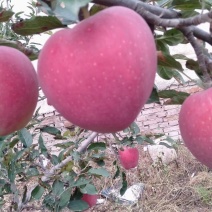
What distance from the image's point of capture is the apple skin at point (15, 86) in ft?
1.80

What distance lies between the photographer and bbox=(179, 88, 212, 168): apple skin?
534 millimetres

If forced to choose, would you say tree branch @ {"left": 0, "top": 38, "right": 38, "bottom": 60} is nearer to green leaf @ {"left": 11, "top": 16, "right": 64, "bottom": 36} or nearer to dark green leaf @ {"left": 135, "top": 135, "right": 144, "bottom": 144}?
green leaf @ {"left": 11, "top": 16, "right": 64, "bottom": 36}

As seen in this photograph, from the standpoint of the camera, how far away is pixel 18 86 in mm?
552

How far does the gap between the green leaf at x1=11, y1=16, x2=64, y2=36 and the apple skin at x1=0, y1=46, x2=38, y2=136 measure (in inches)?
1.9

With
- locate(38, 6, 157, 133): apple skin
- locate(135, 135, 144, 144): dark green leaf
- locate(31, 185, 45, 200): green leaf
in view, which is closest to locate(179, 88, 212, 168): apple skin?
locate(38, 6, 157, 133): apple skin

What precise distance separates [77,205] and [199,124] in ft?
2.66

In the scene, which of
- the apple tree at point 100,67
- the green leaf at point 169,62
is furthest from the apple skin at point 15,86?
the green leaf at point 169,62

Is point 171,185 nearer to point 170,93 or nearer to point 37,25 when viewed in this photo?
point 170,93

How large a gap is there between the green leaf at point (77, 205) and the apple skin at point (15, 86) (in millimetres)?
725

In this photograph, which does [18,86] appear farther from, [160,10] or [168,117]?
[168,117]

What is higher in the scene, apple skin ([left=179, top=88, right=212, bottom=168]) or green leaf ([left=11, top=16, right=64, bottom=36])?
green leaf ([left=11, top=16, right=64, bottom=36])

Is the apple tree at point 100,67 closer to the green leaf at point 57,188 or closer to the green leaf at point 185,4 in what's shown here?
the green leaf at point 185,4

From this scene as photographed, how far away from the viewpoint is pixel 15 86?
1.81 ft

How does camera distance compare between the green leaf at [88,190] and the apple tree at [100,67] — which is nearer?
the apple tree at [100,67]
